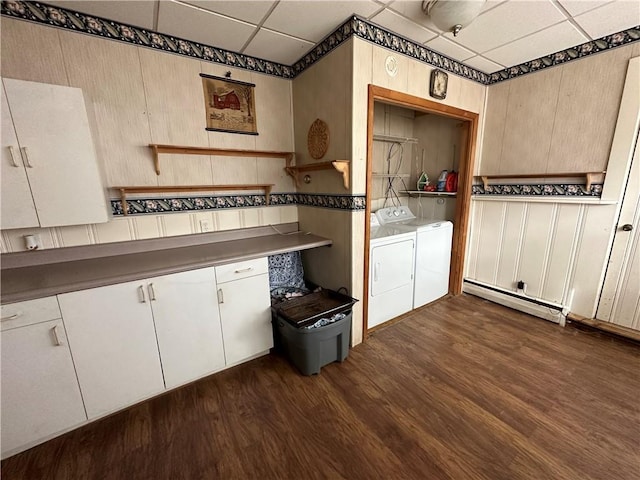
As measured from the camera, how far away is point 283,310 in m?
1.95

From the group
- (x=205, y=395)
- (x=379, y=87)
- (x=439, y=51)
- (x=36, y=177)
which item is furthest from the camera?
(x=439, y=51)

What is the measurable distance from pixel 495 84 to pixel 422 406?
3.08 meters

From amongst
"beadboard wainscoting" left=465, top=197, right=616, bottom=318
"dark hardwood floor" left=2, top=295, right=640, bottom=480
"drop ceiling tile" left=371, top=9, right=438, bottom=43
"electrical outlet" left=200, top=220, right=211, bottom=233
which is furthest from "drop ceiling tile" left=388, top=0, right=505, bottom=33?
"dark hardwood floor" left=2, top=295, right=640, bottom=480

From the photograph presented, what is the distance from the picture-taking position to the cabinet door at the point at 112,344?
1389 mm

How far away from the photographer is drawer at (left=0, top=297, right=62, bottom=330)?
1225 mm

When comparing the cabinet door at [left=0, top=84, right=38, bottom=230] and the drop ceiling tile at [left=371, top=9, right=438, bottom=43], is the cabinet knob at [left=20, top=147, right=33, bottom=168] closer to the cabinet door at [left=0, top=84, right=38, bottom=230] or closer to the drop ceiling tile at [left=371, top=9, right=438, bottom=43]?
the cabinet door at [left=0, top=84, right=38, bottom=230]

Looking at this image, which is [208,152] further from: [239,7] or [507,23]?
[507,23]

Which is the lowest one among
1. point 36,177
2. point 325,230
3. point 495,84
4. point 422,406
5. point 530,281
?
point 422,406

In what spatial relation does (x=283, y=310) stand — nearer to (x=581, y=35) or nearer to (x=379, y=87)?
(x=379, y=87)

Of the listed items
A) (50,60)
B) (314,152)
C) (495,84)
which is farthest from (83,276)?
(495,84)

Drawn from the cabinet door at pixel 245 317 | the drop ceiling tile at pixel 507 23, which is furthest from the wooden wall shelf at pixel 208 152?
the drop ceiling tile at pixel 507 23

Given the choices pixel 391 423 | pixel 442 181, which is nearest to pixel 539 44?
pixel 442 181

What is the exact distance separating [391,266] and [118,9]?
8.51 ft

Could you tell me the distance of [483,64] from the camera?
2471 mm
